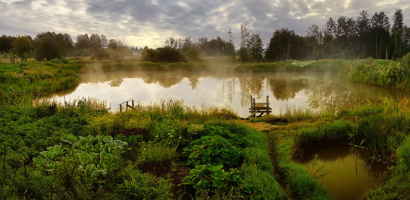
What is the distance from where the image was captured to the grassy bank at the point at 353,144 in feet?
15.9

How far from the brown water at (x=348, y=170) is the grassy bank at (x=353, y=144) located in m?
0.22

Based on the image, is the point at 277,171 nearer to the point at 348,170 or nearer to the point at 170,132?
the point at 348,170

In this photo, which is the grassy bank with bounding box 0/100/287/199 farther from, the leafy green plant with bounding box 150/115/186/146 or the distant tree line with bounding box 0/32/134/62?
the distant tree line with bounding box 0/32/134/62

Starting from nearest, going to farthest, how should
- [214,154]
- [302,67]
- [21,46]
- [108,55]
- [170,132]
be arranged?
Result: [214,154], [170,132], [21,46], [302,67], [108,55]

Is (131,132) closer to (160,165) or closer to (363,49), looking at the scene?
(160,165)

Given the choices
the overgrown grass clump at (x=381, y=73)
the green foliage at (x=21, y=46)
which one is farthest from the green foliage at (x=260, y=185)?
the green foliage at (x=21, y=46)

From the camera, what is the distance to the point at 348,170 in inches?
253

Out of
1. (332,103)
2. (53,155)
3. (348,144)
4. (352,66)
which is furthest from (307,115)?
(352,66)

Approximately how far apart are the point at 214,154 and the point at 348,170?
12.3 feet

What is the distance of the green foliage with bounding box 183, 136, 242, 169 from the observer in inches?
191

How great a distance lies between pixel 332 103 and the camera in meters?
16.4

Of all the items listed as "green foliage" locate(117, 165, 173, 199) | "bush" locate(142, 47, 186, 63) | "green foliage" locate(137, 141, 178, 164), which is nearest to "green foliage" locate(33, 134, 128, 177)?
"green foliage" locate(137, 141, 178, 164)

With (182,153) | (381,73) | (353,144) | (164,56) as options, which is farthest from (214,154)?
(164,56)

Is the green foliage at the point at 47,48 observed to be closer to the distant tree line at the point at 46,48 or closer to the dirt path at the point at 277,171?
the distant tree line at the point at 46,48
